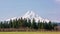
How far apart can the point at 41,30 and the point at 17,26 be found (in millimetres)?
3805

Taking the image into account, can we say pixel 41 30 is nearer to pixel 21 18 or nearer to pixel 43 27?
pixel 43 27

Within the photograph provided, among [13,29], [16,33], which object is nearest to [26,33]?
[16,33]

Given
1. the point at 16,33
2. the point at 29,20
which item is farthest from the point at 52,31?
the point at 16,33

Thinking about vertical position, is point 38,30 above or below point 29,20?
below

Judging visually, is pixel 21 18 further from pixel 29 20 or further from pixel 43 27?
pixel 43 27

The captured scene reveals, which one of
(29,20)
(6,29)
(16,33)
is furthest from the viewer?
(29,20)

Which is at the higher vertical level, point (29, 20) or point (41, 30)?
point (29, 20)

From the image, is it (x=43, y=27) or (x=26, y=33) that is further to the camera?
(x=43, y=27)

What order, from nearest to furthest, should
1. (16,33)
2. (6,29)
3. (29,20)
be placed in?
(16,33) → (6,29) → (29,20)

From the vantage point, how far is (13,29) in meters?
24.9

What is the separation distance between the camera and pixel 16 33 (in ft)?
73.6

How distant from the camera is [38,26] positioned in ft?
81.5

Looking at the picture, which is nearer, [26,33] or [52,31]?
[26,33]

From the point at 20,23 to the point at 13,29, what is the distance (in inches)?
57.4
